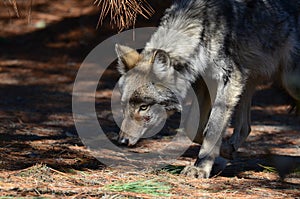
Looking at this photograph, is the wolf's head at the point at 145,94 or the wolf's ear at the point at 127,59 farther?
the wolf's ear at the point at 127,59

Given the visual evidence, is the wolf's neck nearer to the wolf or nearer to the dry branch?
the wolf

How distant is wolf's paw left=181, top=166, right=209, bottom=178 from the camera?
5.35 m

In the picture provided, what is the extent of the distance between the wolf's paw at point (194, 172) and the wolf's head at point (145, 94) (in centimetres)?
57

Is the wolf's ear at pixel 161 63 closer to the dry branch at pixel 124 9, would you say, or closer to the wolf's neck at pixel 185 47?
the wolf's neck at pixel 185 47

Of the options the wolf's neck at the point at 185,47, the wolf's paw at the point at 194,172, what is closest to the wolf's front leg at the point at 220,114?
the wolf's paw at the point at 194,172

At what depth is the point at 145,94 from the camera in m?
5.64

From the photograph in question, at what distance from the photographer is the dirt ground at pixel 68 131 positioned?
4.61 metres

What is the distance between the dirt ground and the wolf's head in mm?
458

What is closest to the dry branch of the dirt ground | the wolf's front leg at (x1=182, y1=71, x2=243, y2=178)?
the wolf's front leg at (x1=182, y1=71, x2=243, y2=178)

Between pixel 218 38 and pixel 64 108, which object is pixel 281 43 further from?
pixel 64 108

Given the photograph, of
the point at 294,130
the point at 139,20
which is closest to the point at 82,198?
the point at 294,130

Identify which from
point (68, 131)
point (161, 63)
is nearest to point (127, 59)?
point (161, 63)

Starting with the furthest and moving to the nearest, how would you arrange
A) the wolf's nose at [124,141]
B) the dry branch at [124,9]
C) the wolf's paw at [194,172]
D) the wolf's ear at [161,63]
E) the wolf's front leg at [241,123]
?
the wolf's front leg at [241,123] < the wolf's nose at [124,141] < the wolf's ear at [161,63] < the wolf's paw at [194,172] < the dry branch at [124,9]

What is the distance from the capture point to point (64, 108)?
28.9 feet
